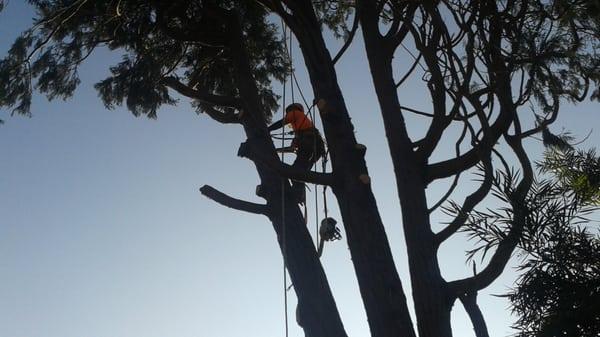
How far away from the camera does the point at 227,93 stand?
799 cm

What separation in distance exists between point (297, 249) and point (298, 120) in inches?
58.7

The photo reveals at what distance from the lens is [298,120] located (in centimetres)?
732

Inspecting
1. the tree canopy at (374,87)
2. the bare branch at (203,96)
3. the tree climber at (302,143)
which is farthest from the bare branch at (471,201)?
the bare branch at (203,96)

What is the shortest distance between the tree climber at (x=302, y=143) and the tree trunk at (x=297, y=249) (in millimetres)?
184

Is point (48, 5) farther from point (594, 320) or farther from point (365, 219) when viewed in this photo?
point (594, 320)

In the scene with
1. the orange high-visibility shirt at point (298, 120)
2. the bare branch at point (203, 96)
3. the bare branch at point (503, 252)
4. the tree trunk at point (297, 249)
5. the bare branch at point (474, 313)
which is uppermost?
the bare branch at point (203, 96)

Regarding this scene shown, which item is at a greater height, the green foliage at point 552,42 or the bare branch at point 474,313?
the green foliage at point 552,42

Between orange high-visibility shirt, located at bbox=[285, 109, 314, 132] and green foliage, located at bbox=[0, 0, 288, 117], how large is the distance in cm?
86

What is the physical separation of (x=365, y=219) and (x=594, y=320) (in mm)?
1697

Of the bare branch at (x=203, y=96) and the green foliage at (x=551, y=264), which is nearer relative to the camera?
the green foliage at (x=551, y=264)

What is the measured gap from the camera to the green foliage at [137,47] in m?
7.29

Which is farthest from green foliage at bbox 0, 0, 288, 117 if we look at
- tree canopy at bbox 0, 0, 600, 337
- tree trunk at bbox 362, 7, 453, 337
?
tree trunk at bbox 362, 7, 453, 337

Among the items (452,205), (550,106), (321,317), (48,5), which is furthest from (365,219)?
(48,5)

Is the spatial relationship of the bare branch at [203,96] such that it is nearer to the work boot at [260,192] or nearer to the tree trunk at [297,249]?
the tree trunk at [297,249]
